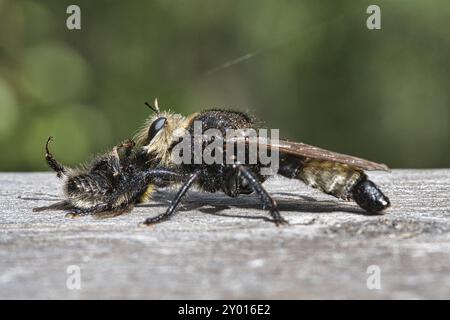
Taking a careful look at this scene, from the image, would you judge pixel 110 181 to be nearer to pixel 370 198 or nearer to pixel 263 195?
pixel 263 195

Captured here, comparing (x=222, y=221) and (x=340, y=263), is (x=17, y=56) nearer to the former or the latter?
(x=222, y=221)

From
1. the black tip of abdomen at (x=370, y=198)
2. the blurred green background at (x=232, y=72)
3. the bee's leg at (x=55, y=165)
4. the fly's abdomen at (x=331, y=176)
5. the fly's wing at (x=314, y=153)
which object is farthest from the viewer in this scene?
the blurred green background at (x=232, y=72)

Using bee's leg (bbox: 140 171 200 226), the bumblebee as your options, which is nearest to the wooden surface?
bee's leg (bbox: 140 171 200 226)

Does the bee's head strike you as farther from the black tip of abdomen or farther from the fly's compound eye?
the black tip of abdomen

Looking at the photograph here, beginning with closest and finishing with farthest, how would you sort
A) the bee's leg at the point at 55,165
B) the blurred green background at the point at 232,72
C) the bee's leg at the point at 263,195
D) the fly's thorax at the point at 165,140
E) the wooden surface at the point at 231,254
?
the wooden surface at the point at 231,254, the bee's leg at the point at 263,195, the bee's leg at the point at 55,165, the fly's thorax at the point at 165,140, the blurred green background at the point at 232,72

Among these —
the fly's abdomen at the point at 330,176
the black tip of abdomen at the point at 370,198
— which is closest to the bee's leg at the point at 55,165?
the fly's abdomen at the point at 330,176

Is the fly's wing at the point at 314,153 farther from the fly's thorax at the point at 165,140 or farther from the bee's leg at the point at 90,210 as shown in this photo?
the bee's leg at the point at 90,210

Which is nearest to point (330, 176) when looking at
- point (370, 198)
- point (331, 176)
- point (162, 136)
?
point (331, 176)
